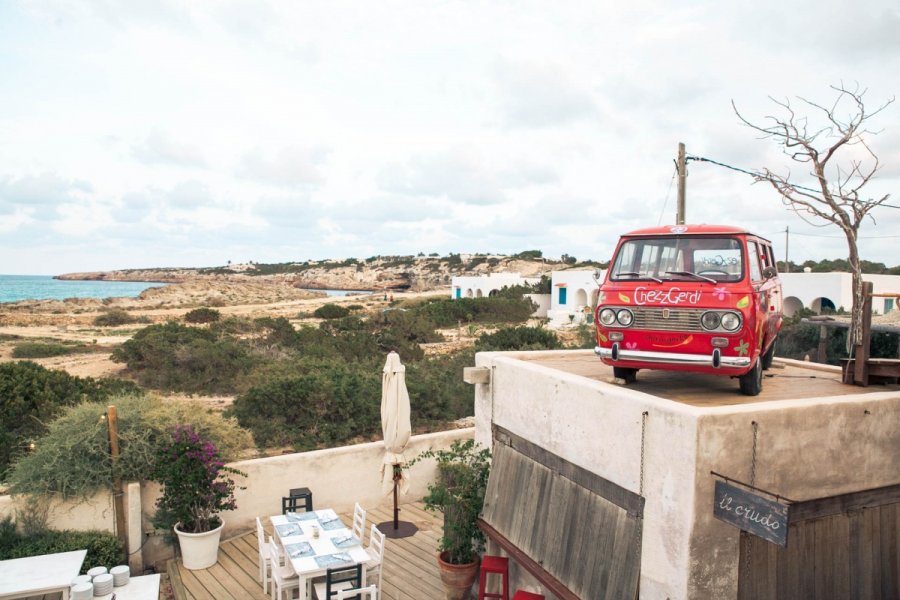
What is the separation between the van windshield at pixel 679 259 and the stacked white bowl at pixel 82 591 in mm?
6538

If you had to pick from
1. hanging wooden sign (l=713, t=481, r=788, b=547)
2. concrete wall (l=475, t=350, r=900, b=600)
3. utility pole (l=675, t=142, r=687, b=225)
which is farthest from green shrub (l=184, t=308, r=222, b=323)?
hanging wooden sign (l=713, t=481, r=788, b=547)

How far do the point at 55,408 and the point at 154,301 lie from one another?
2412 inches

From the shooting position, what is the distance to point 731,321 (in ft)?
18.4

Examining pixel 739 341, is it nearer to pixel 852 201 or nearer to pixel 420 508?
pixel 852 201

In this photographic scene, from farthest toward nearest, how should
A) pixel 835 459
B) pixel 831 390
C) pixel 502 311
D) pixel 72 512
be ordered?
pixel 502 311
pixel 72 512
pixel 831 390
pixel 835 459

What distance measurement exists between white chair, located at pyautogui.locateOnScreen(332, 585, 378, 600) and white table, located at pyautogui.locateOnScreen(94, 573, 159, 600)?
6.86ft

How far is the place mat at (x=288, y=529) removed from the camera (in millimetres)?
7509

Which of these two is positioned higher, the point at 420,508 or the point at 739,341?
the point at 739,341

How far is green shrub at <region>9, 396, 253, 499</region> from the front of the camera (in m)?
7.89

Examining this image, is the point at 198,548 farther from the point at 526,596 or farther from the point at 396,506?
the point at 526,596

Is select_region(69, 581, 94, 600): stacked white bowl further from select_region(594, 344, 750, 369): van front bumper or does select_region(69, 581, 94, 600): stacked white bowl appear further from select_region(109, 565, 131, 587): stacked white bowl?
select_region(594, 344, 750, 369): van front bumper

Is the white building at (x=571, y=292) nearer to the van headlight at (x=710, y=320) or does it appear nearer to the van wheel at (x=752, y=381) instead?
the van wheel at (x=752, y=381)

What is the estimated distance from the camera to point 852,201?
20.9 feet

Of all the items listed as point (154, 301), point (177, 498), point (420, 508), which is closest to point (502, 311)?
point (420, 508)
